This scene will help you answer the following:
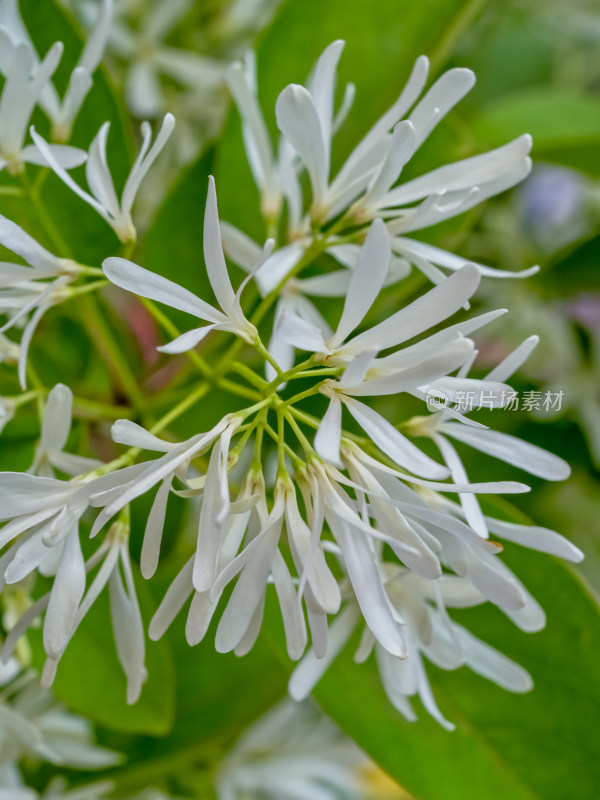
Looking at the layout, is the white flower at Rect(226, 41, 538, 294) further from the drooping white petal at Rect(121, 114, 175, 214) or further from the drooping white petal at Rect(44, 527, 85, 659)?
the drooping white petal at Rect(44, 527, 85, 659)

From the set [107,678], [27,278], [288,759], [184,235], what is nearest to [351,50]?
[184,235]

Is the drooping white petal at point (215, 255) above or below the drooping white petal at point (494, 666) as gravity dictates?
above

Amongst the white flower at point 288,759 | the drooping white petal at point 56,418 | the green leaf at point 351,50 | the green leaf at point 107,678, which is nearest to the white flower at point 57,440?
the drooping white petal at point 56,418

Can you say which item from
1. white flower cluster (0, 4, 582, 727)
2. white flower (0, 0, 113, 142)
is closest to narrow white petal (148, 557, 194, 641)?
white flower cluster (0, 4, 582, 727)

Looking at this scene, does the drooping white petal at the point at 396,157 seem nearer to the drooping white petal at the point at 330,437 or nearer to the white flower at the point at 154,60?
the drooping white petal at the point at 330,437

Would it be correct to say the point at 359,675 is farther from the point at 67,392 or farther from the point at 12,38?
the point at 12,38
